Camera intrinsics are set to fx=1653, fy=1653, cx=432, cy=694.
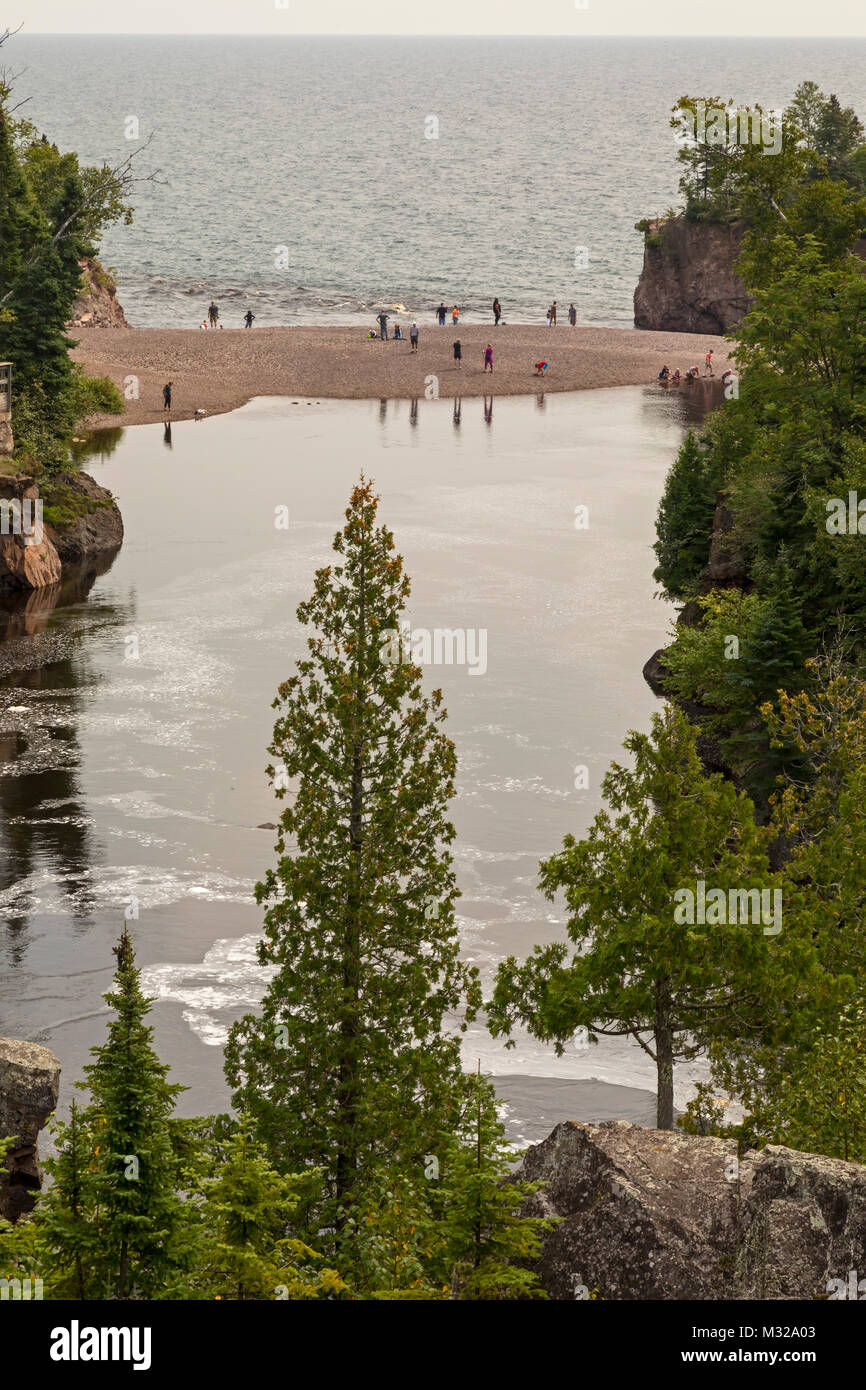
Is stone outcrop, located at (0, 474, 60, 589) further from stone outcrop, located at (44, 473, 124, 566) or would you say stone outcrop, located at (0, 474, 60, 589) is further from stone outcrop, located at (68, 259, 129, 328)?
stone outcrop, located at (68, 259, 129, 328)

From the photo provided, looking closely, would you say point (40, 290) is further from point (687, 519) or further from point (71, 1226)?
point (71, 1226)

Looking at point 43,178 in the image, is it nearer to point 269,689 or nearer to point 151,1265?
point 269,689

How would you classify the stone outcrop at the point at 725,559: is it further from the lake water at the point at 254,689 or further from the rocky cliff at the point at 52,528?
the rocky cliff at the point at 52,528

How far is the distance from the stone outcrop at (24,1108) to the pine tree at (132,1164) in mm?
8638

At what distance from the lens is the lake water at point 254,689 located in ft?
109

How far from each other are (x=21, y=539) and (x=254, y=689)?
48.3ft

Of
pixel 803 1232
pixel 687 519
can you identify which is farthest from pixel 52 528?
pixel 803 1232

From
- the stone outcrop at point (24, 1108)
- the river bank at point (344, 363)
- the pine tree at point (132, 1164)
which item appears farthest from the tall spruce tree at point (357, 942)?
the river bank at point (344, 363)

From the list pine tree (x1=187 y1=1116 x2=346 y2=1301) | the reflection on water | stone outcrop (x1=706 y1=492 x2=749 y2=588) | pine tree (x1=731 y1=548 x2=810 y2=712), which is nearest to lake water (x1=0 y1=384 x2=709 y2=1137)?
the reflection on water

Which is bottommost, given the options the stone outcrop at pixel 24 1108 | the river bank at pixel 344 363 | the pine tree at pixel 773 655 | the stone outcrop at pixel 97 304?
the stone outcrop at pixel 24 1108

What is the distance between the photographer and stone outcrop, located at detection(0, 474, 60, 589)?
2309 inches

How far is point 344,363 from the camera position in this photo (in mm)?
98188
